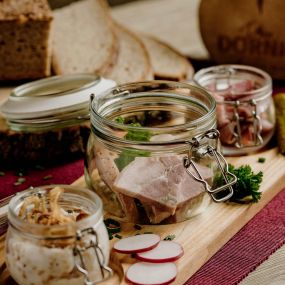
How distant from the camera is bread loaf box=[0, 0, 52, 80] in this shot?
11.1 feet

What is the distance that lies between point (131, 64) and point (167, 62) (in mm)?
288

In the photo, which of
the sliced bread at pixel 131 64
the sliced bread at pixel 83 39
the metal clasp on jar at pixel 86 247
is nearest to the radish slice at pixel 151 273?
the metal clasp on jar at pixel 86 247

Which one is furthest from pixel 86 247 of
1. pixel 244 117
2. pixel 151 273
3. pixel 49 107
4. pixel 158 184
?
pixel 244 117

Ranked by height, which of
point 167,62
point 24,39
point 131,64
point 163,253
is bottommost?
point 167,62

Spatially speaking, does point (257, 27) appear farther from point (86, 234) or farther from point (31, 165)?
point (86, 234)

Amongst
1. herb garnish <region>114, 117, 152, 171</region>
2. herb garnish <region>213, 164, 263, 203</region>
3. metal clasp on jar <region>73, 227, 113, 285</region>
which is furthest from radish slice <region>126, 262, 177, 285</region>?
herb garnish <region>213, 164, 263, 203</region>

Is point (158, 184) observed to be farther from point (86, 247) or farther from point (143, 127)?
point (86, 247)

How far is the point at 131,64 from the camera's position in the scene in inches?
142

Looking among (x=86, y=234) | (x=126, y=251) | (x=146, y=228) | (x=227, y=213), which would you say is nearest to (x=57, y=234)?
(x=86, y=234)

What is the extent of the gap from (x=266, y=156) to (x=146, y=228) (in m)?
0.73

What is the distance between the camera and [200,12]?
158 inches

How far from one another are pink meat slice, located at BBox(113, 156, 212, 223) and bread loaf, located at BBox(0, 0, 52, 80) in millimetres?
1307

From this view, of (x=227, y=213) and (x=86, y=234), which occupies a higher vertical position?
(x=86, y=234)

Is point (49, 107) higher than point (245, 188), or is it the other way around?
point (49, 107)
